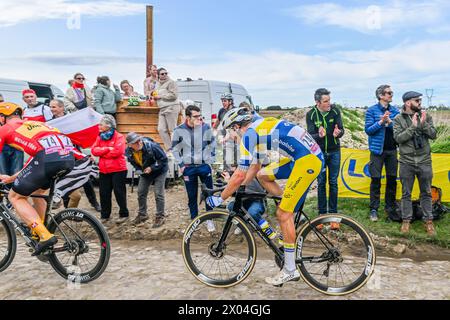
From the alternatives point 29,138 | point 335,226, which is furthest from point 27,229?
point 335,226

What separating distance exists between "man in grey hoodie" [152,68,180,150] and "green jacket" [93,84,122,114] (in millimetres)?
1016

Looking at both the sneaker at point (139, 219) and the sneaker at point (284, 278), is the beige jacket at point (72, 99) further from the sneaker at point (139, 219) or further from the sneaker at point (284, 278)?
the sneaker at point (284, 278)

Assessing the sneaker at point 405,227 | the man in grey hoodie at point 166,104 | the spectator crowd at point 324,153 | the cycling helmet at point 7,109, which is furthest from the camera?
the man in grey hoodie at point 166,104

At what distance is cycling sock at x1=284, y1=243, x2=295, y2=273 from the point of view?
4855mm

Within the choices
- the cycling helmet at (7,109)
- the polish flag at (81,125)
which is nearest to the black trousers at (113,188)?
the polish flag at (81,125)

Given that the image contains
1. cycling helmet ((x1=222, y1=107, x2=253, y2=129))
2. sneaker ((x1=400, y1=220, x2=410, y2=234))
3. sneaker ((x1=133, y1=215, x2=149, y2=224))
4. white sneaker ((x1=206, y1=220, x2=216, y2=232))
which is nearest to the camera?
cycling helmet ((x1=222, y1=107, x2=253, y2=129))

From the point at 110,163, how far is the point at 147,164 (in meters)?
0.70

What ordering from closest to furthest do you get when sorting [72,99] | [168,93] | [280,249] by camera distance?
[280,249], [72,99], [168,93]

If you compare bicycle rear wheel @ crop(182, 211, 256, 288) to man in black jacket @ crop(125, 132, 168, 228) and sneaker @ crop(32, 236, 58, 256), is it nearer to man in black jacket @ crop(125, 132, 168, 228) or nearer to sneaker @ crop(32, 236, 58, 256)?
sneaker @ crop(32, 236, 58, 256)

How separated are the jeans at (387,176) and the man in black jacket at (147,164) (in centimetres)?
368

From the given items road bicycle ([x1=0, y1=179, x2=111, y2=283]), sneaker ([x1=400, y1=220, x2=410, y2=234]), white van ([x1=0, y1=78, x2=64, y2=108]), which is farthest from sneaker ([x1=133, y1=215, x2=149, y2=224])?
white van ([x1=0, y1=78, x2=64, y2=108])

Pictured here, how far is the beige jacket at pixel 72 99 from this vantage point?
32.8ft

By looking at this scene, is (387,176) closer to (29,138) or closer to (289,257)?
(289,257)

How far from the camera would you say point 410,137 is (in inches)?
271
